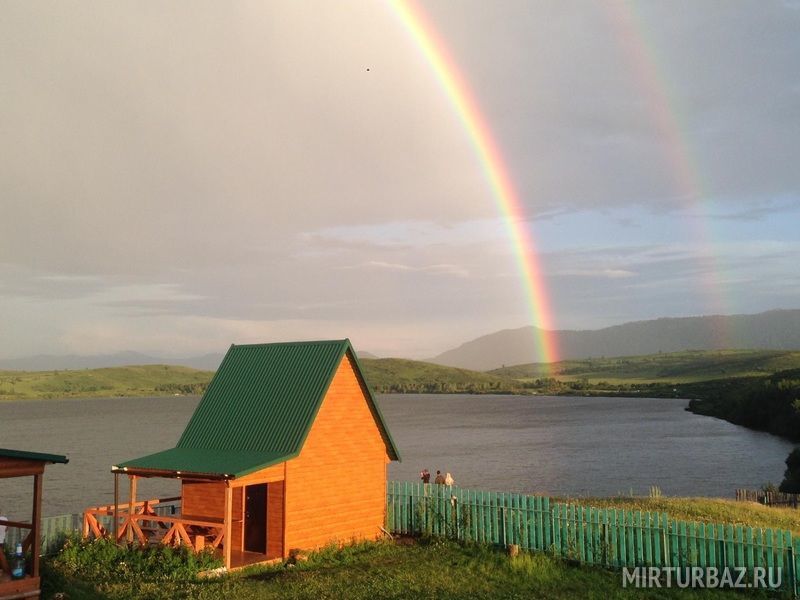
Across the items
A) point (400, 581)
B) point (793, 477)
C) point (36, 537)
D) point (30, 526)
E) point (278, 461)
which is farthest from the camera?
point (793, 477)

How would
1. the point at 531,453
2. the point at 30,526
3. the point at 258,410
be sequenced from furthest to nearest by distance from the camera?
the point at 531,453 < the point at 258,410 < the point at 30,526

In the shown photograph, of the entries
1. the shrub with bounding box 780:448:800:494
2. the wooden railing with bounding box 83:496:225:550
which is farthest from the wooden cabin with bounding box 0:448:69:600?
the shrub with bounding box 780:448:800:494

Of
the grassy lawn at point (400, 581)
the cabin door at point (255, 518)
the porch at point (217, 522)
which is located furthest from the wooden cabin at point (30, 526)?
the cabin door at point (255, 518)

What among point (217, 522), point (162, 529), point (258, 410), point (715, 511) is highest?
point (258, 410)

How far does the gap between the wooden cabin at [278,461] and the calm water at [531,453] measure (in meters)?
26.5

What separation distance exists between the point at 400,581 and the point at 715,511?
14.9m

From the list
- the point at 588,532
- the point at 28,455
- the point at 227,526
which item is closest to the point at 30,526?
the point at 28,455

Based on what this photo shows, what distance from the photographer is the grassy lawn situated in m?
17.1

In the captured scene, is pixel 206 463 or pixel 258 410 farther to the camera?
pixel 258 410

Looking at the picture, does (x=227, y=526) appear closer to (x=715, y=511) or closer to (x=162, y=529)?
(x=162, y=529)

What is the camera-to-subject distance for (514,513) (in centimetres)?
2225

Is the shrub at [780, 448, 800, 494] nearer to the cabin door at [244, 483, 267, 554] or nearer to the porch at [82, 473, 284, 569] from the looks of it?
the cabin door at [244, 483, 267, 554]

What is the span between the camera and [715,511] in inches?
1101

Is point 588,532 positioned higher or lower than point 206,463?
lower
